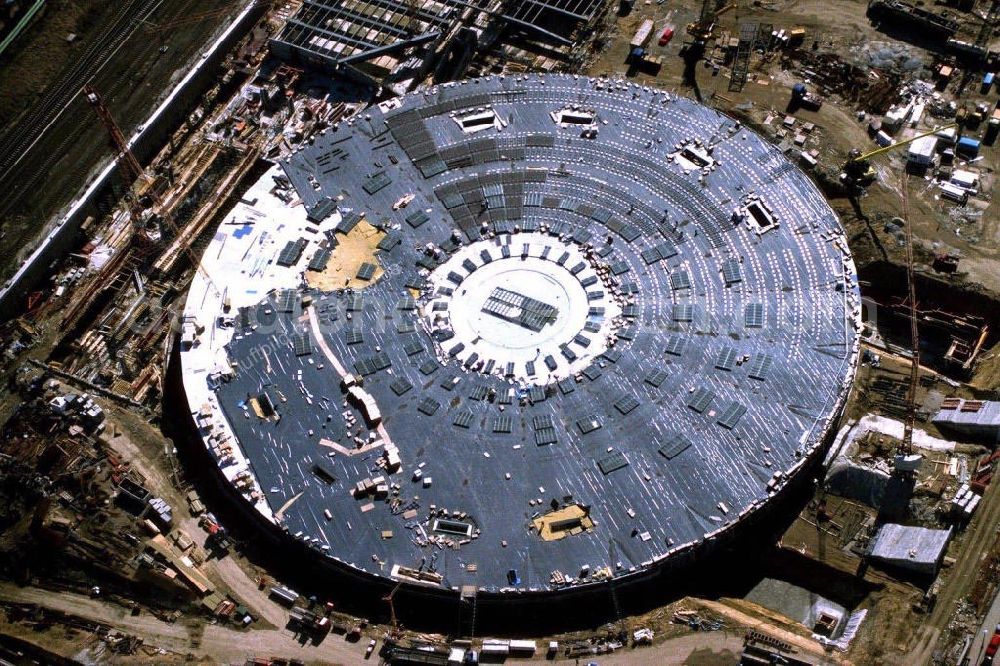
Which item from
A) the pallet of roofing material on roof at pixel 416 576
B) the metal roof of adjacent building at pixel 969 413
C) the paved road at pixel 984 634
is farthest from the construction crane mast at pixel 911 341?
the pallet of roofing material on roof at pixel 416 576

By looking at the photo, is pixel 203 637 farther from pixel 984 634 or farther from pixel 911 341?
pixel 911 341

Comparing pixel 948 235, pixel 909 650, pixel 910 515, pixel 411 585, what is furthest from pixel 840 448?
pixel 411 585

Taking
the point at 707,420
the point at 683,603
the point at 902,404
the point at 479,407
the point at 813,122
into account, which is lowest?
the point at 683,603

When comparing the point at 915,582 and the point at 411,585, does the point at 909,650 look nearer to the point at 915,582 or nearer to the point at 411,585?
the point at 915,582

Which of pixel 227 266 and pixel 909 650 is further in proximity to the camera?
pixel 227 266

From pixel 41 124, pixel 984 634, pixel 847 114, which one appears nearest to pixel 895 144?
pixel 847 114

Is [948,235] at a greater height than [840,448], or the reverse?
[948,235]
